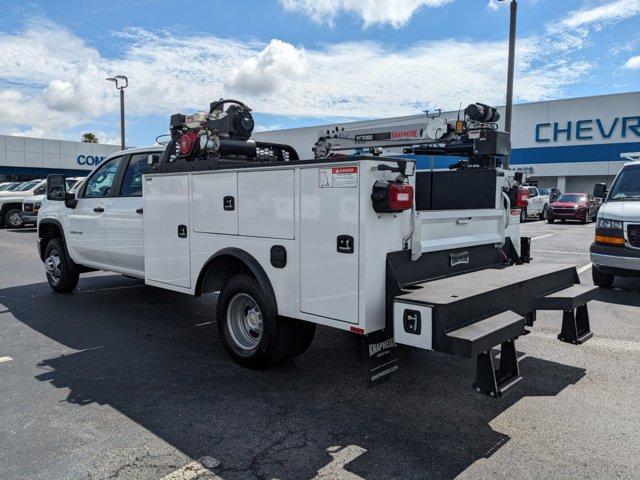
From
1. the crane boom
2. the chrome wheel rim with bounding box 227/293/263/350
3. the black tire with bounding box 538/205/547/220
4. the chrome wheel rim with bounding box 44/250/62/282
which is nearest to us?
the chrome wheel rim with bounding box 227/293/263/350

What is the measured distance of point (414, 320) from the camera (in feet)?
11.1

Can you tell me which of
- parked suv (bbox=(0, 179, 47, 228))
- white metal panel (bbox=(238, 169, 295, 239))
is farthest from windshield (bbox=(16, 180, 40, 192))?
white metal panel (bbox=(238, 169, 295, 239))

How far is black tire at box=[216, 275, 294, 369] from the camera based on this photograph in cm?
435

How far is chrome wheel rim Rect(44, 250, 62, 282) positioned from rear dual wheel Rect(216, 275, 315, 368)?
435 centimetres

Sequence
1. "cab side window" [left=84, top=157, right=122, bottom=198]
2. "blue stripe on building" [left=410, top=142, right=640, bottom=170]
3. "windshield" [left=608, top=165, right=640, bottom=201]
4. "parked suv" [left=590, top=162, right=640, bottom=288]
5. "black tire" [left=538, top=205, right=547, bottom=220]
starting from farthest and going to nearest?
"blue stripe on building" [left=410, top=142, right=640, bottom=170]
"black tire" [left=538, top=205, right=547, bottom=220]
"windshield" [left=608, top=165, right=640, bottom=201]
"parked suv" [left=590, top=162, right=640, bottom=288]
"cab side window" [left=84, top=157, right=122, bottom=198]

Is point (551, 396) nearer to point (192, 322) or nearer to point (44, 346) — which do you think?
point (192, 322)

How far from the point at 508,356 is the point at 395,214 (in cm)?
125

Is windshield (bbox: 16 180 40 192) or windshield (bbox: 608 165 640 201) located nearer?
windshield (bbox: 608 165 640 201)

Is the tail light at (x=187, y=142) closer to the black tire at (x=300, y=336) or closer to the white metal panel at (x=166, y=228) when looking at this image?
the white metal panel at (x=166, y=228)

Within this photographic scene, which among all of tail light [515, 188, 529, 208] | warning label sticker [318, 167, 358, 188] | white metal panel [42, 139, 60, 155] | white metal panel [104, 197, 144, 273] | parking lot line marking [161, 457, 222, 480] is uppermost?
white metal panel [42, 139, 60, 155]

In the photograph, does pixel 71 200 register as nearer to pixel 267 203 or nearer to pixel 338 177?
pixel 267 203

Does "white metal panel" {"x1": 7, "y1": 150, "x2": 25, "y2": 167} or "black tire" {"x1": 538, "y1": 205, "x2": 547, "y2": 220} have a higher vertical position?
"white metal panel" {"x1": 7, "y1": 150, "x2": 25, "y2": 167}

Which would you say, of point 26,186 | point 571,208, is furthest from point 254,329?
point 571,208

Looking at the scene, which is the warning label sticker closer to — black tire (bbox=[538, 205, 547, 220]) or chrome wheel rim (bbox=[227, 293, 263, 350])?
chrome wheel rim (bbox=[227, 293, 263, 350])
